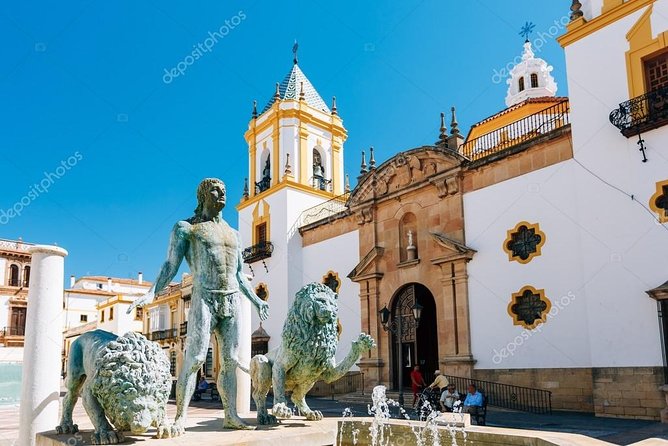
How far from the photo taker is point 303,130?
77.0 feet

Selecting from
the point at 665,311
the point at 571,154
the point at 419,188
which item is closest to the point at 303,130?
the point at 419,188

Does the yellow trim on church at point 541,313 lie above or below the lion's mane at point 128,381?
above

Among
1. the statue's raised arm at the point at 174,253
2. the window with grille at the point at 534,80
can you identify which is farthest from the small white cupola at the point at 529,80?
the statue's raised arm at the point at 174,253

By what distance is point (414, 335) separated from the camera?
1673 cm

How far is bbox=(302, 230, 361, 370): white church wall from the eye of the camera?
1889 centimetres

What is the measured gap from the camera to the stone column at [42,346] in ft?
15.3

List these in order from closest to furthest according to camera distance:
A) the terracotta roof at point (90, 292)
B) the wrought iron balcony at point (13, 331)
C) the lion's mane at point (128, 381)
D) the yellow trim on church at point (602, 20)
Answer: the lion's mane at point (128, 381) → the yellow trim on church at point (602, 20) → the wrought iron balcony at point (13, 331) → the terracotta roof at point (90, 292)

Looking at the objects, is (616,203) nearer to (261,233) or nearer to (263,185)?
(261,233)

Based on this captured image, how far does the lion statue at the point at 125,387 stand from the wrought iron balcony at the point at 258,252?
Answer: 18.6m

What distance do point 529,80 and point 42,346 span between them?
80.7 ft

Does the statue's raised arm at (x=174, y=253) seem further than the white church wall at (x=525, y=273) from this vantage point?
No

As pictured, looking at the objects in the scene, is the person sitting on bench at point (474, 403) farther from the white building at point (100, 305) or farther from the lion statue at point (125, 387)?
the white building at point (100, 305)

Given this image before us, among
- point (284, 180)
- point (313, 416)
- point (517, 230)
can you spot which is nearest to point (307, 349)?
point (313, 416)

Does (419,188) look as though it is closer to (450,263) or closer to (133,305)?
(450,263)
